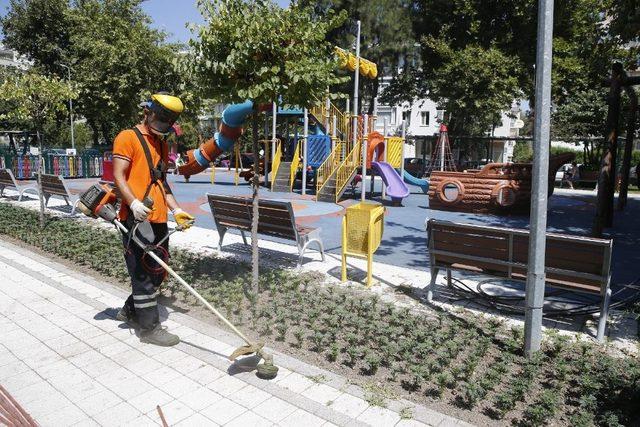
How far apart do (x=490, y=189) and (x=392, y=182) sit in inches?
112

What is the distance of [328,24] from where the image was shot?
501 centimetres

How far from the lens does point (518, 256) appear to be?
4.68 meters

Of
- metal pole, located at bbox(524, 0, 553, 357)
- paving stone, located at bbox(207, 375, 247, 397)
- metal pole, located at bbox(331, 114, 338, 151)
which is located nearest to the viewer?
paving stone, located at bbox(207, 375, 247, 397)

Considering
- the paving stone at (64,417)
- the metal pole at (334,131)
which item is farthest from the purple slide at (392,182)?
the paving stone at (64,417)

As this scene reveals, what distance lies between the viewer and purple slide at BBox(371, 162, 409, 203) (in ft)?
45.1

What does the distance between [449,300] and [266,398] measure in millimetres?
2672

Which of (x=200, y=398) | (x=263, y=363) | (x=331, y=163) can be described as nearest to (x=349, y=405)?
(x=263, y=363)

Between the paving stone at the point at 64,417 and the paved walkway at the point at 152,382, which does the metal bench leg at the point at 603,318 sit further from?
the paving stone at the point at 64,417

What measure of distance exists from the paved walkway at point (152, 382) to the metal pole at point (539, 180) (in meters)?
1.29

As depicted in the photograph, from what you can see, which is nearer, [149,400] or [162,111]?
[149,400]

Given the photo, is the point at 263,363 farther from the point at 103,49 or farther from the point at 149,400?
the point at 103,49

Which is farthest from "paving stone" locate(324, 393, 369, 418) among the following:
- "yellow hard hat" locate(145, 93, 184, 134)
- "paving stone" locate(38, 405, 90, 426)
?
"yellow hard hat" locate(145, 93, 184, 134)

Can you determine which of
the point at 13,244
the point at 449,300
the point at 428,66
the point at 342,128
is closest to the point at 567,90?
the point at 428,66

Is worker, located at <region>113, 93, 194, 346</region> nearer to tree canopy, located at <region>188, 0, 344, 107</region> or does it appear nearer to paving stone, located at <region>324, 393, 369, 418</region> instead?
tree canopy, located at <region>188, 0, 344, 107</region>
